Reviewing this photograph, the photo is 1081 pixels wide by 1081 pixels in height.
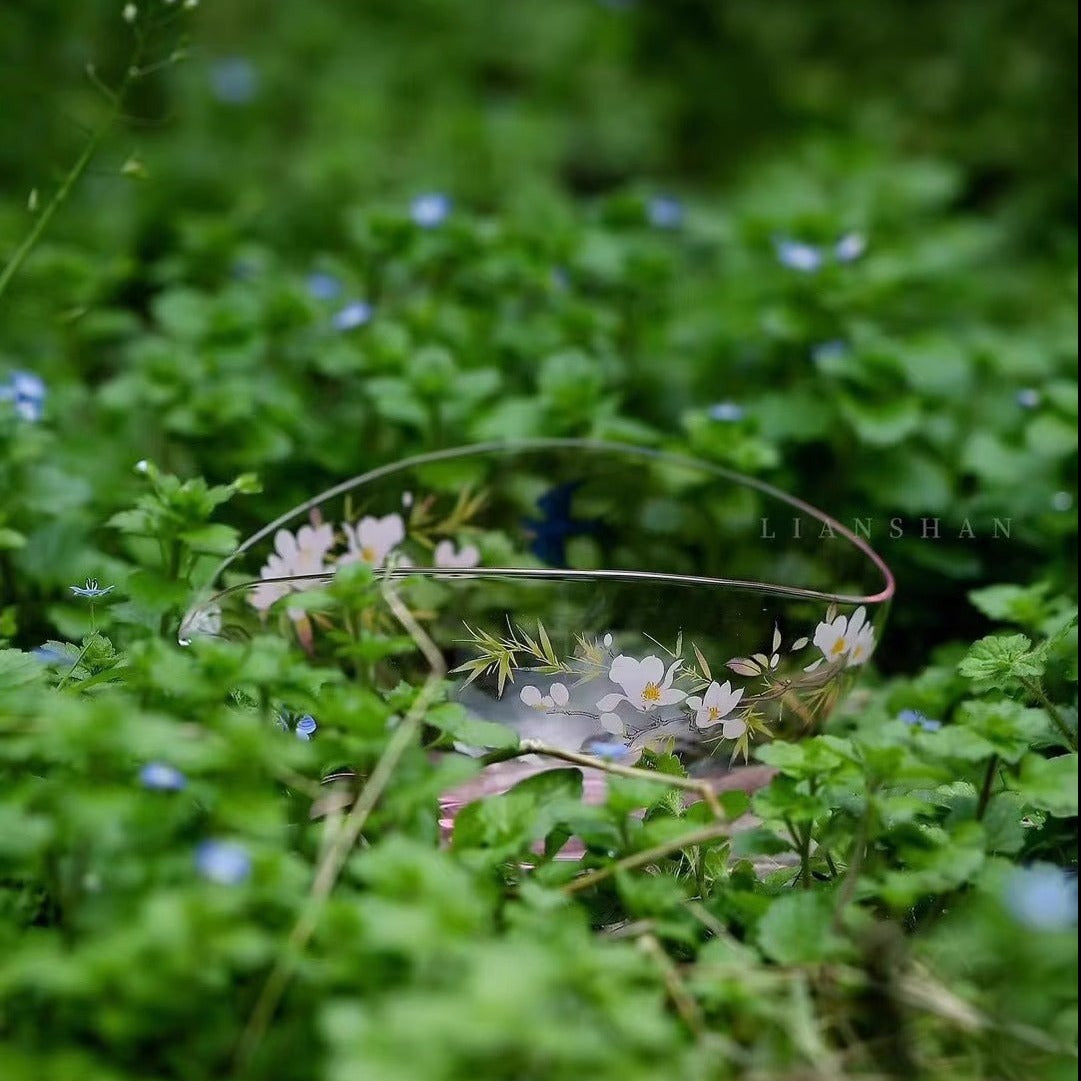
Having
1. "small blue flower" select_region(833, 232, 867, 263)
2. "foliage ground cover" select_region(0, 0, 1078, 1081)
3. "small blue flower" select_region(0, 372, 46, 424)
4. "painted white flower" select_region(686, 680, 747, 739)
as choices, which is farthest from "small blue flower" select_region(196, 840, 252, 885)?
"small blue flower" select_region(833, 232, 867, 263)

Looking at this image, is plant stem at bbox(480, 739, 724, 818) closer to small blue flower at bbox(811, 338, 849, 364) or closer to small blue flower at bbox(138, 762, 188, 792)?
small blue flower at bbox(138, 762, 188, 792)

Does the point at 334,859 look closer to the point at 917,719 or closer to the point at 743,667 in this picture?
the point at 743,667

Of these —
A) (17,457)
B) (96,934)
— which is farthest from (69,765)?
(17,457)

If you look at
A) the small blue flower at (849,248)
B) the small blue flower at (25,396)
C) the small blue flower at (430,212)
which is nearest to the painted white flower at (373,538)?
the small blue flower at (25,396)

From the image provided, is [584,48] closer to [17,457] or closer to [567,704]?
[17,457]

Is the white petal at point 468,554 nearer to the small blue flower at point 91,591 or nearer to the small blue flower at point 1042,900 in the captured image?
the small blue flower at point 91,591

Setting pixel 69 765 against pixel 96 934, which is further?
pixel 69 765
